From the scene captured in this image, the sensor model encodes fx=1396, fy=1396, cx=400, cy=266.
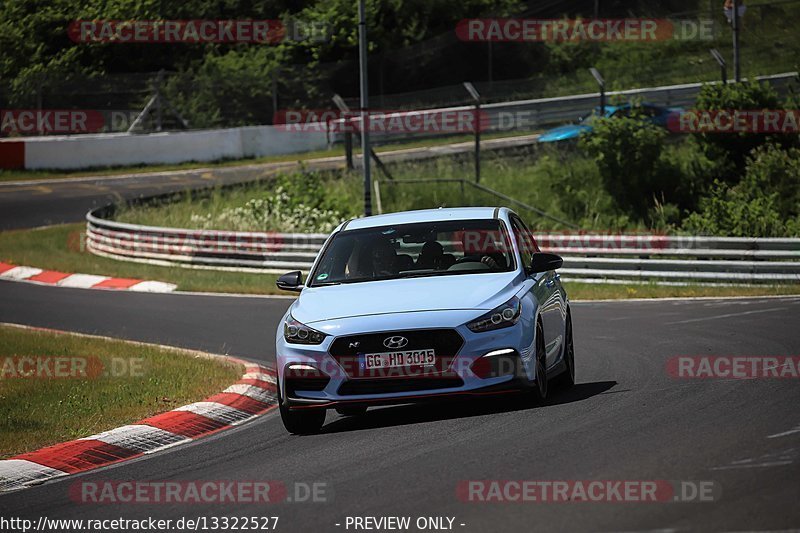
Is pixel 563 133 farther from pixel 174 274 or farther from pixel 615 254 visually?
pixel 174 274

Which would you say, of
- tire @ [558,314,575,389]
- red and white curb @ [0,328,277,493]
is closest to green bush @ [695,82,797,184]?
red and white curb @ [0,328,277,493]

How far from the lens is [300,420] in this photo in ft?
34.1

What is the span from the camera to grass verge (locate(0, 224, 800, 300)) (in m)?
22.6

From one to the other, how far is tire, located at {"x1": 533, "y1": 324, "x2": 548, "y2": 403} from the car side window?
966mm

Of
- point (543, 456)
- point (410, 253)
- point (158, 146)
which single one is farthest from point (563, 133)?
point (543, 456)

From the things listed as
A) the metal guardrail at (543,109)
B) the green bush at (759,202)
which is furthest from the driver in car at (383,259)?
the metal guardrail at (543,109)

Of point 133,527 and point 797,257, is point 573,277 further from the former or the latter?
point 133,527

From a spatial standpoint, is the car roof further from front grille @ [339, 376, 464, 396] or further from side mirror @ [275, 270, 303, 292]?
front grille @ [339, 376, 464, 396]

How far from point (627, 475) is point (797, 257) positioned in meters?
16.4

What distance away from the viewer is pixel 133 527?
23.9ft

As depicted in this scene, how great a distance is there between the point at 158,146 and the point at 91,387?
3369cm

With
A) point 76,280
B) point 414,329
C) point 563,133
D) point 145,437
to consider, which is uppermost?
point 414,329

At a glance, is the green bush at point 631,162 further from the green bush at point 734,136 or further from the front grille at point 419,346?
the front grille at point 419,346

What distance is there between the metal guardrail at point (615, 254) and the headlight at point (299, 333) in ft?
46.7
